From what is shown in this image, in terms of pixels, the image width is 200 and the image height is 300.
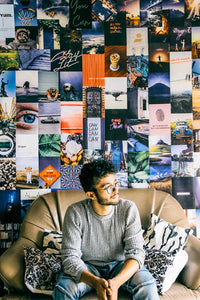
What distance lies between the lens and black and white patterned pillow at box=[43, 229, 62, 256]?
2346 mm

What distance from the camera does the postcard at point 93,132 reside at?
2.94 meters

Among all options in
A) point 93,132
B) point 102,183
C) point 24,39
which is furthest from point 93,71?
point 102,183

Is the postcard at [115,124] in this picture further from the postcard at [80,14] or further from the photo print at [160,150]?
the postcard at [80,14]

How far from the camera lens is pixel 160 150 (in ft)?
9.72

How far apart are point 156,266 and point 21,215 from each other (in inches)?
52.6

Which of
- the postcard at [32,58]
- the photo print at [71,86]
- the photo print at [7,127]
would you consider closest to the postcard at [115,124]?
the photo print at [71,86]

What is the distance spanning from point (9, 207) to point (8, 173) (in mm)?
301

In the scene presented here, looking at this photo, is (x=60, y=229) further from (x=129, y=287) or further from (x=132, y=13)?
(x=132, y=13)

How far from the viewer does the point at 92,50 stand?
9.64ft

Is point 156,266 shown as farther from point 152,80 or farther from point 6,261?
point 152,80

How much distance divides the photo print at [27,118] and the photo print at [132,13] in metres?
1.11

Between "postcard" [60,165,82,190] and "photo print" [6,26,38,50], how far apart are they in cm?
111

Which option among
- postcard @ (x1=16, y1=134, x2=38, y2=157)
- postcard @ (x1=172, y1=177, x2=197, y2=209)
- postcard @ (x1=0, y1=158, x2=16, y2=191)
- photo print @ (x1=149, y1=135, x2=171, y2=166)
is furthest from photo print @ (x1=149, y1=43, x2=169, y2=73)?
postcard @ (x1=0, y1=158, x2=16, y2=191)

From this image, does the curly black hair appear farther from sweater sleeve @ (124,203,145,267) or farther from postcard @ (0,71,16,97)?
postcard @ (0,71,16,97)
